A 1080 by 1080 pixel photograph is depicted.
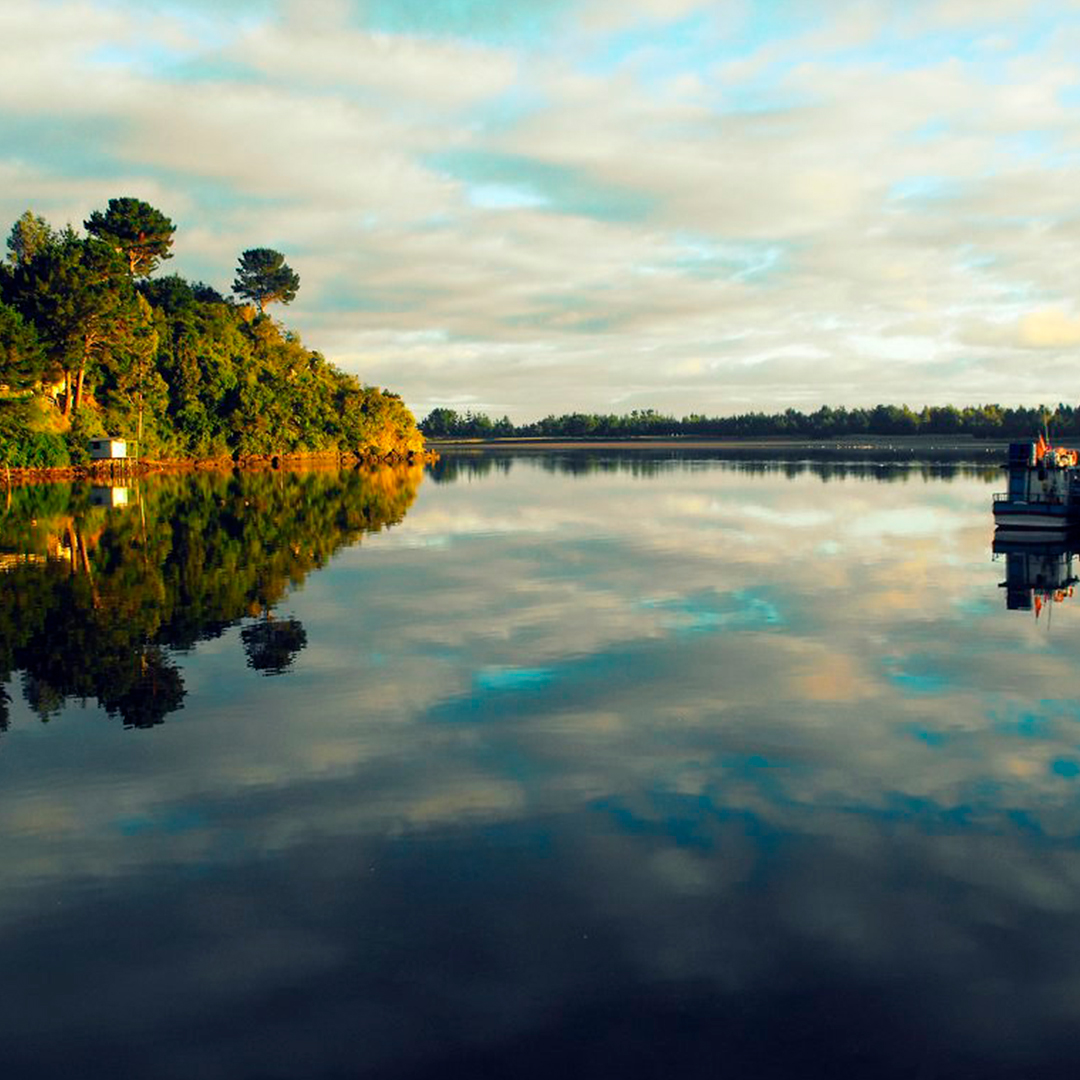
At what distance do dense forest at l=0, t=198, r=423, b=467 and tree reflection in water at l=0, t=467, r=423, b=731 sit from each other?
163 ft

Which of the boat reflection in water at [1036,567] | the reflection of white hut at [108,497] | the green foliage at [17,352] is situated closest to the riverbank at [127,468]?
the green foliage at [17,352]

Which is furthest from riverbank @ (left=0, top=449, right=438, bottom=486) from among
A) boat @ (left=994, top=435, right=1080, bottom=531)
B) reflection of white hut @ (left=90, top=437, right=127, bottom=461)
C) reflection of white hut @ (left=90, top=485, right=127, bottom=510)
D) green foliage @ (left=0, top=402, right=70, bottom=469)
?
boat @ (left=994, top=435, right=1080, bottom=531)

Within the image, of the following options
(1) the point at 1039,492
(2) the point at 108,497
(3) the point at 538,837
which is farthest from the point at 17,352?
(3) the point at 538,837

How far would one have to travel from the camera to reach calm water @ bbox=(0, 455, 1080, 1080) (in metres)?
10.4

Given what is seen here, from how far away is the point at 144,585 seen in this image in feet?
131

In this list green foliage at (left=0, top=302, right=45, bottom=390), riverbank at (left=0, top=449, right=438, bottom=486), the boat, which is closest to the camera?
the boat

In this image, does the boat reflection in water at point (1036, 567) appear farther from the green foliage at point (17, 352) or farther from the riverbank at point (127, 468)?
the green foliage at point (17, 352)

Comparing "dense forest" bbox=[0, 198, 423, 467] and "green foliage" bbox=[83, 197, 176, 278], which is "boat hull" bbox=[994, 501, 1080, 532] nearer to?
"dense forest" bbox=[0, 198, 423, 467]

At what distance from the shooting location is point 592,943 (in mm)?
12031

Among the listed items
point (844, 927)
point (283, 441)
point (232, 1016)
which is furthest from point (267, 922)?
point (283, 441)

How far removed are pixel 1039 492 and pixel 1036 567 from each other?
18.6m

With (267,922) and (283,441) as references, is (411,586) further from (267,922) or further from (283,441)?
(283,441)

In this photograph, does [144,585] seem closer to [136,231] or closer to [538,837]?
[538,837]

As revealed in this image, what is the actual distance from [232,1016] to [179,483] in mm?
113158
